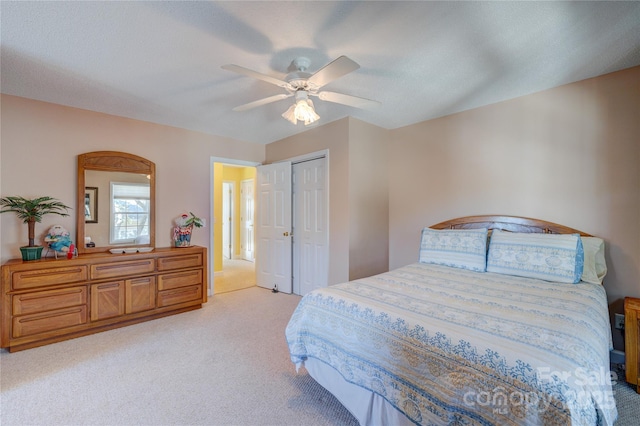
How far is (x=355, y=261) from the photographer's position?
11.7 ft

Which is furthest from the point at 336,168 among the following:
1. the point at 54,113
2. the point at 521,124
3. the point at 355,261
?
the point at 54,113

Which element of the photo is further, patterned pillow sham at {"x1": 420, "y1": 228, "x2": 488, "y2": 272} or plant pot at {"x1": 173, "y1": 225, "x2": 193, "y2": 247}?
plant pot at {"x1": 173, "y1": 225, "x2": 193, "y2": 247}

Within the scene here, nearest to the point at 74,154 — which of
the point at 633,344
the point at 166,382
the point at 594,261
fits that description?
the point at 166,382

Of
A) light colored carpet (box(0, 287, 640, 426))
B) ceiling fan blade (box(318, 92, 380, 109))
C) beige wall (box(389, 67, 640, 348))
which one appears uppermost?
ceiling fan blade (box(318, 92, 380, 109))

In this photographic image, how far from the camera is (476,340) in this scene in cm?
123

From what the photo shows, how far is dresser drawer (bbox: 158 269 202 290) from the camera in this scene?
331 cm

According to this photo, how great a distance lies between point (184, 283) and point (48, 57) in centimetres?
256

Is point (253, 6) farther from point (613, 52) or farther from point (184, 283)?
point (184, 283)

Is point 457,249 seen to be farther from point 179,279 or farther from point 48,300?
point 48,300

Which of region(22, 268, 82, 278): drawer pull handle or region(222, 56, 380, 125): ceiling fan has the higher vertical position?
region(222, 56, 380, 125): ceiling fan

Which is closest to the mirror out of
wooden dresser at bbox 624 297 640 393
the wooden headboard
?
the wooden headboard

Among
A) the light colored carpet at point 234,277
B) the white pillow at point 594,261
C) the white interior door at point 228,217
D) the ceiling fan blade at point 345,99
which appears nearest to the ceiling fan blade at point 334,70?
the ceiling fan blade at point 345,99

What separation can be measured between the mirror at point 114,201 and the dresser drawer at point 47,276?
547 mm

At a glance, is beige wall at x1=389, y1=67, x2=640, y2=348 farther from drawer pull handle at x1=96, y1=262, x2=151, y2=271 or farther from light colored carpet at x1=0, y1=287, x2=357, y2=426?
drawer pull handle at x1=96, y1=262, x2=151, y2=271
